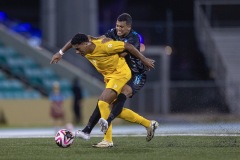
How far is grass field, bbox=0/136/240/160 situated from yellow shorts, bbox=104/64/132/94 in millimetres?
1066

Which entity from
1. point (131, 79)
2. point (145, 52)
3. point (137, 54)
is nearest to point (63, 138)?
point (131, 79)

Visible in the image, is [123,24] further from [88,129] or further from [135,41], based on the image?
[88,129]

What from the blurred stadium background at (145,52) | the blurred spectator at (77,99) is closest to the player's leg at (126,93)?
the blurred stadium background at (145,52)

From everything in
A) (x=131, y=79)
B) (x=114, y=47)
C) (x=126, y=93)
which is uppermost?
(x=114, y=47)

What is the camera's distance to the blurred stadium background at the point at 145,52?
100 feet

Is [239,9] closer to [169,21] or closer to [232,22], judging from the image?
[232,22]

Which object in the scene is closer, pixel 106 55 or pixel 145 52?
pixel 106 55

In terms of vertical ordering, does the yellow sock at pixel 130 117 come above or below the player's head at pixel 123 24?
below

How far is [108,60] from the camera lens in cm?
1347

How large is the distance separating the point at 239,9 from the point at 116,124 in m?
10.7

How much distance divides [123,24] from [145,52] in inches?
761

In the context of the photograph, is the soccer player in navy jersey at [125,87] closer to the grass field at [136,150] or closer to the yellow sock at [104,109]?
the yellow sock at [104,109]

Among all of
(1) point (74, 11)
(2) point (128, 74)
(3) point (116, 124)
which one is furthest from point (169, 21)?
(2) point (128, 74)

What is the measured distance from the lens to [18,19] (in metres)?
38.7
